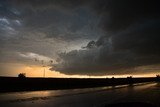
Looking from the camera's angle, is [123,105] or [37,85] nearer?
[123,105]

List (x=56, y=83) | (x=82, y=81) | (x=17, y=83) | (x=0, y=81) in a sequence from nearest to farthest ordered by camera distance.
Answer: (x=0, y=81)
(x=17, y=83)
(x=56, y=83)
(x=82, y=81)

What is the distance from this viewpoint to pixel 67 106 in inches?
901

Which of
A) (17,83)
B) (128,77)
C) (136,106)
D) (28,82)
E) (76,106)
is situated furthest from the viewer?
(128,77)

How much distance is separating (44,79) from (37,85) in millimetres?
6312

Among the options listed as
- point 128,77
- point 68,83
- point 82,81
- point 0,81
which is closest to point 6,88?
point 0,81

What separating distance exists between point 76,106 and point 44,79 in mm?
58939

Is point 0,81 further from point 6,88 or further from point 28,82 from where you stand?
point 28,82

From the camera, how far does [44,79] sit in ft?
265

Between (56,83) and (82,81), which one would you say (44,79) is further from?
(82,81)

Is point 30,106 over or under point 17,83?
under

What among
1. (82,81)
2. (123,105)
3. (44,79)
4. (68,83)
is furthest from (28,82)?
(123,105)

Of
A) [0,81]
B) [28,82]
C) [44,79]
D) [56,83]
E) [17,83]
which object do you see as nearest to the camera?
[0,81]

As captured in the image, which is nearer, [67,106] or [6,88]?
[67,106]

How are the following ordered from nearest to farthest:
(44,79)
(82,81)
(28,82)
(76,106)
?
1. (76,106)
2. (28,82)
3. (44,79)
4. (82,81)
